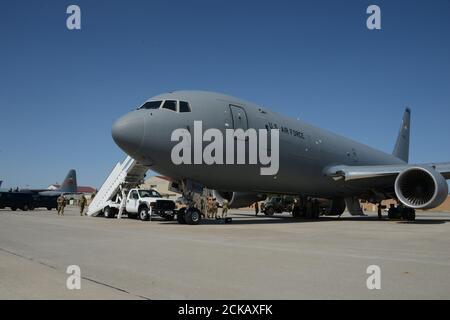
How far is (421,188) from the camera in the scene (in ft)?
61.4

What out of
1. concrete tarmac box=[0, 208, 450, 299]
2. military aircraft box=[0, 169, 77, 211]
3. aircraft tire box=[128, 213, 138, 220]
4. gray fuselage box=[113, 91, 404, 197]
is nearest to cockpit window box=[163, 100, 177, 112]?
gray fuselage box=[113, 91, 404, 197]

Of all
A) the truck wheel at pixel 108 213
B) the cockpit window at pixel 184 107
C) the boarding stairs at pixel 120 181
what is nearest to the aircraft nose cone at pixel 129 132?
the cockpit window at pixel 184 107

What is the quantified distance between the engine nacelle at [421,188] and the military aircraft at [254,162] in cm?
4

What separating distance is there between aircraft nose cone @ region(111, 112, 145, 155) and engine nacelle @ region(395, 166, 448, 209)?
35.1 ft

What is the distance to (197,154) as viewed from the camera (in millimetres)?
14688

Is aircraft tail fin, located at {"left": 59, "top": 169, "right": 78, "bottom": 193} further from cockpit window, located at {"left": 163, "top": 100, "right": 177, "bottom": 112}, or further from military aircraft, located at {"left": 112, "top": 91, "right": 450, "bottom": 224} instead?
cockpit window, located at {"left": 163, "top": 100, "right": 177, "bottom": 112}

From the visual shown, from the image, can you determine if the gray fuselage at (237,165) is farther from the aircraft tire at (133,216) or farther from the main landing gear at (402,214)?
the aircraft tire at (133,216)

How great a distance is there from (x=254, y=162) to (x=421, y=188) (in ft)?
26.2

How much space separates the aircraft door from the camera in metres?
15.8

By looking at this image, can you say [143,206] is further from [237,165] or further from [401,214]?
[401,214]

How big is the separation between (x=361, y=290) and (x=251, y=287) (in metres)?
1.18

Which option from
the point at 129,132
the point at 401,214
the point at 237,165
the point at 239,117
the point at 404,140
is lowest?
the point at 401,214

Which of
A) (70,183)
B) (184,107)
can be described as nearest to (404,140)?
(184,107)
